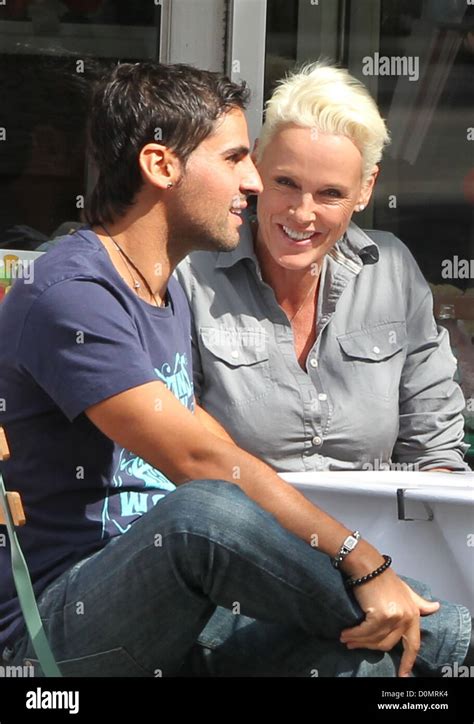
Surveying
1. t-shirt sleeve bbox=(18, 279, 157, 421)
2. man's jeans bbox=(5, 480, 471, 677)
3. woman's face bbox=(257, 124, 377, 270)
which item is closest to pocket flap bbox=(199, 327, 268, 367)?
woman's face bbox=(257, 124, 377, 270)

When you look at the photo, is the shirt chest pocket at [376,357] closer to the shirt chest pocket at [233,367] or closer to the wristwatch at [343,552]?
the shirt chest pocket at [233,367]

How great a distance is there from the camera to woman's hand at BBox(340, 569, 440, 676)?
1979 mm

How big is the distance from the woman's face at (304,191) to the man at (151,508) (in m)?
0.52

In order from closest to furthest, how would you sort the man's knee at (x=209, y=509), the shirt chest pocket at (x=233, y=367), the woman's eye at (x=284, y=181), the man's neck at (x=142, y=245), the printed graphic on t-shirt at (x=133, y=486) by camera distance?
the man's knee at (x=209, y=509) < the printed graphic on t-shirt at (x=133, y=486) < the man's neck at (x=142, y=245) < the shirt chest pocket at (x=233, y=367) < the woman's eye at (x=284, y=181)

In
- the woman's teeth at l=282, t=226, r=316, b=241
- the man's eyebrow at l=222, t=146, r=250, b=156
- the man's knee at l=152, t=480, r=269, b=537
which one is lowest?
the man's knee at l=152, t=480, r=269, b=537

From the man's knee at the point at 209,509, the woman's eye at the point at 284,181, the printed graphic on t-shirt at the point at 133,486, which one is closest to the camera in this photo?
the man's knee at the point at 209,509

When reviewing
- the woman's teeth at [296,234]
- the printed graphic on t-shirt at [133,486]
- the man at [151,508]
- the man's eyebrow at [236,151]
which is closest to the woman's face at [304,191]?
the woman's teeth at [296,234]

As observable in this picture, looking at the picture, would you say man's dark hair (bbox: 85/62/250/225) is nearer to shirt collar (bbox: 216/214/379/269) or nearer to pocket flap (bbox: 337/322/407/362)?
shirt collar (bbox: 216/214/379/269)

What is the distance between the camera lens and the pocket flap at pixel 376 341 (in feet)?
9.21

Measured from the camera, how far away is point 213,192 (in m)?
2.33

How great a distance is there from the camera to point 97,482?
2.14 m

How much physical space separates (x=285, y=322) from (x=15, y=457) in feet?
2.89

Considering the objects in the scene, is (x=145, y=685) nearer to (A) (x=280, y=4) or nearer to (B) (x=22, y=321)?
(B) (x=22, y=321)

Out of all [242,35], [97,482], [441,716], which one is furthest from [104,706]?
[242,35]
